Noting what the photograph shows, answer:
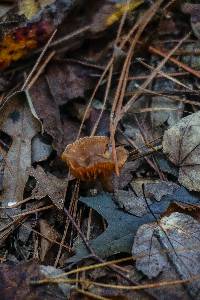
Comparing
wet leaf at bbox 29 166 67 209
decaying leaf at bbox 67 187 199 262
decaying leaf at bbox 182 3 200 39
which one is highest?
decaying leaf at bbox 182 3 200 39

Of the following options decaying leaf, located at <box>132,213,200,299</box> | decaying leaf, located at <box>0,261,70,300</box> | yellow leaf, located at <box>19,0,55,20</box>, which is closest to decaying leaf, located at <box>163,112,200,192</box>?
decaying leaf, located at <box>132,213,200,299</box>

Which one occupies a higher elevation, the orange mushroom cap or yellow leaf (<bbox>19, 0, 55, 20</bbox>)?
yellow leaf (<bbox>19, 0, 55, 20</bbox>)

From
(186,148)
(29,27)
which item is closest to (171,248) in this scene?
(186,148)

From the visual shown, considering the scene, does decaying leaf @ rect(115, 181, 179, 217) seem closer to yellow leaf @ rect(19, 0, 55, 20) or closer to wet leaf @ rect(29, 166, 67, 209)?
wet leaf @ rect(29, 166, 67, 209)

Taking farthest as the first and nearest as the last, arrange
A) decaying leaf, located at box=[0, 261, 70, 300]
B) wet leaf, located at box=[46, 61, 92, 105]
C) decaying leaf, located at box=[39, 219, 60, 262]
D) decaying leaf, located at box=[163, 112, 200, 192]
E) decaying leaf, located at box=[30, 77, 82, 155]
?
wet leaf, located at box=[46, 61, 92, 105] → decaying leaf, located at box=[30, 77, 82, 155] → decaying leaf, located at box=[163, 112, 200, 192] → decaying leaf, located at box=[39, 219, 60, 262] → decaying leaf, located at box=[0, 261, 70, 300]

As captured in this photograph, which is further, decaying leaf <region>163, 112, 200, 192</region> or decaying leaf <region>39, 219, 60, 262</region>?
decaying leaf <region>163, 112, 200, 192</region>

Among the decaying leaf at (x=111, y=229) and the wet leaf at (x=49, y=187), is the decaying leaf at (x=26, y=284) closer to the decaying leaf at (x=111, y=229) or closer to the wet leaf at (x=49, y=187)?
the decaying leaf at (x=111, y=229)

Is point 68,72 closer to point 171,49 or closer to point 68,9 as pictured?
point 68,9
